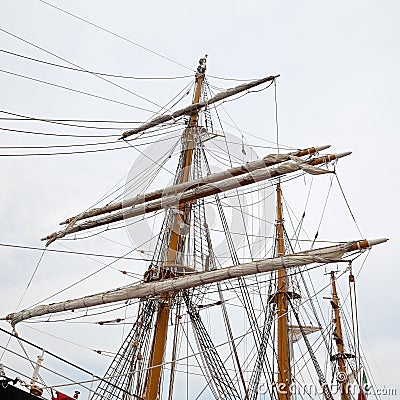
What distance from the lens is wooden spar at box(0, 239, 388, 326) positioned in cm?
1125

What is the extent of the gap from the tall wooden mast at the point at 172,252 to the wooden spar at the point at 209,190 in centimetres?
65

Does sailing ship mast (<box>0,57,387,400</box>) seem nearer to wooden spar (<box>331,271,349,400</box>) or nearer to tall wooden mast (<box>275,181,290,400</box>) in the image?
tall wooden mast (<box>275,181,290,400</box>)

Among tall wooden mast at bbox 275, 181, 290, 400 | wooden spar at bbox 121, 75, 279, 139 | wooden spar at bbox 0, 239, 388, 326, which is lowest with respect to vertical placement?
wooden spar at bbox 0, 239, 388, 326

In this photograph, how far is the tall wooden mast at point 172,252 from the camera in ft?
40.1

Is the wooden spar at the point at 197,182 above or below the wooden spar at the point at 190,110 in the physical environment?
below

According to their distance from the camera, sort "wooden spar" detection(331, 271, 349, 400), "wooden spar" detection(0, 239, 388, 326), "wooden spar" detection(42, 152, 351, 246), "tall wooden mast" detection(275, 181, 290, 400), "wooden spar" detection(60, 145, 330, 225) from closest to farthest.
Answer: "wooden spar" detection(0, 239, 388, 326) → "wooden spar" detection(42, 152, 351, 246) → "wooden spar" detection(60, 145, 330, 225) → "tall wooden mast" detection(275, 181, 290, 400) → "wooden spar" detection(331, 271, 349, 400)

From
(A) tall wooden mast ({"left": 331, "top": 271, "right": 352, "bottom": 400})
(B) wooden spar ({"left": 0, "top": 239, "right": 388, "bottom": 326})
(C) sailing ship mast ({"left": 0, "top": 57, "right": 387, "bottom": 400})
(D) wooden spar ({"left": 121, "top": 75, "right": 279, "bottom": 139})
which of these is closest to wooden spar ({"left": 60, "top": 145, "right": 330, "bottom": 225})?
(C) sailing ship mast ({"left": 0, "top": 57, "right": 387, "bottom": 400})

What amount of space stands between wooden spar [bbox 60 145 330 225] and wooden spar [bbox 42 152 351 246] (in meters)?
0.23

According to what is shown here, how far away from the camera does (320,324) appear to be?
2106 cm

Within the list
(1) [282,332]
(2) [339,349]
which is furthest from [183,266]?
(2) [339,349]

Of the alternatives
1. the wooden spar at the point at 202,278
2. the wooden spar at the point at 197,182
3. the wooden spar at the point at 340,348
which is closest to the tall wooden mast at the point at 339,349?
the wooden spar at the point at 340,348

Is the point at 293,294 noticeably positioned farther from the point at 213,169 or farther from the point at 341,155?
the point at 341,155

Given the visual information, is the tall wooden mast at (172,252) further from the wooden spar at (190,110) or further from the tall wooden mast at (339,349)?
the tall wooden mast at (339,349)

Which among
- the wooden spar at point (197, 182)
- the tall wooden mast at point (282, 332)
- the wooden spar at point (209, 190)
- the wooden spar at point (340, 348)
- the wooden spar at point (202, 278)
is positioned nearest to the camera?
the wooden spar at point (202, 278)
